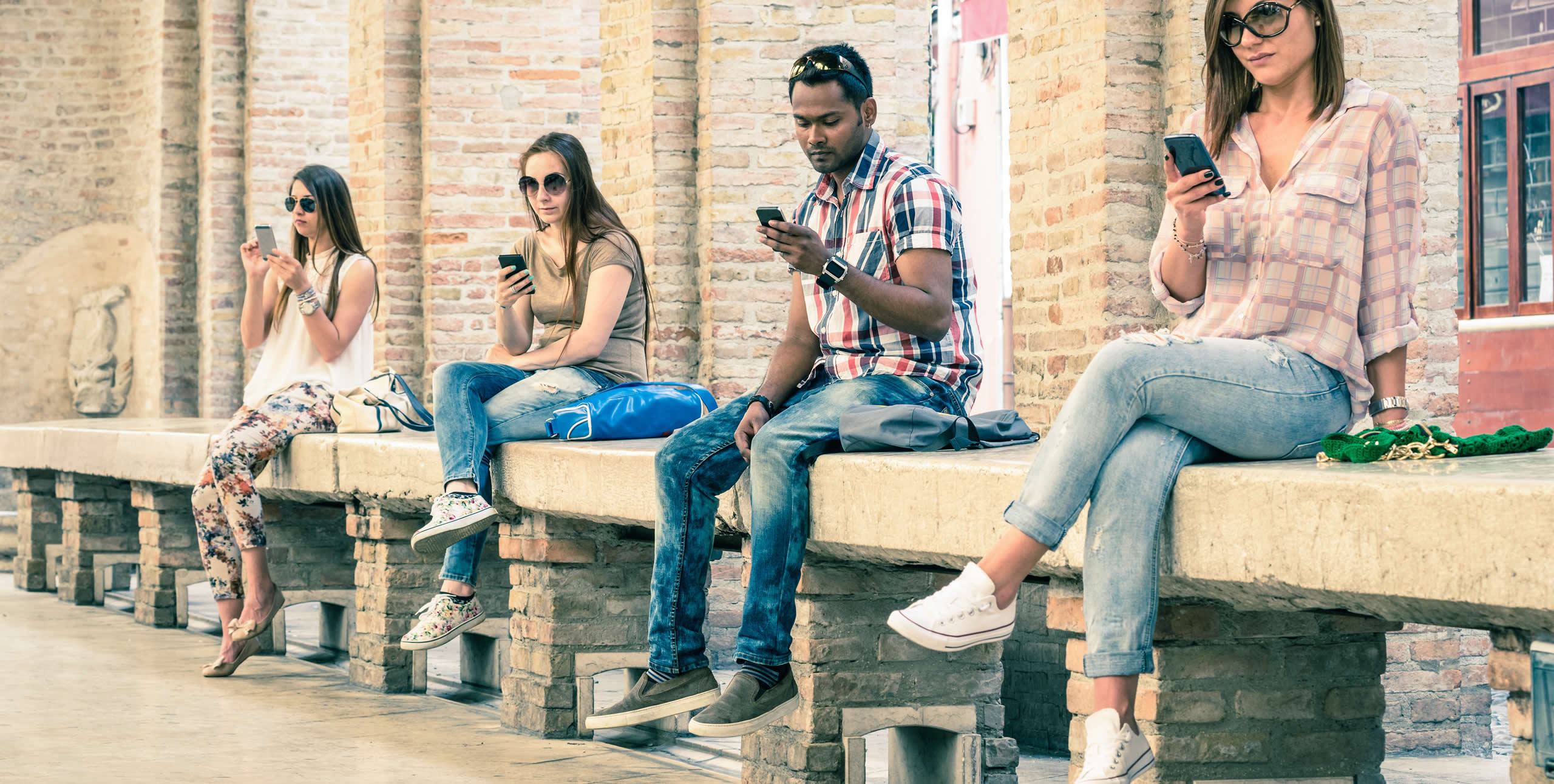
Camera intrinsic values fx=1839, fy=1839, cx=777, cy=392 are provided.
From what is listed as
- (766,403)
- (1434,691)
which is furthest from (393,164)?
(766,403)

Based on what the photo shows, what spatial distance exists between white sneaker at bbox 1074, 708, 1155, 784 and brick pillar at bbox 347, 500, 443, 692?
3890 mm

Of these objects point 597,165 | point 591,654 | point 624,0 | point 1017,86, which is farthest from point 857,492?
point 597,165

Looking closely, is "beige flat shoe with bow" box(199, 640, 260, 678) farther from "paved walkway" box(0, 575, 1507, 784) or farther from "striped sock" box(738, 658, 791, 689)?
"striped sock" box(738, 658, 791, 689)

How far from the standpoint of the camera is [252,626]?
6.55 m

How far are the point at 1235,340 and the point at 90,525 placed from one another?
777cm

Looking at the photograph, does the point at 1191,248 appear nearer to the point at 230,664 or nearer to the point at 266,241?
the point at 266,241

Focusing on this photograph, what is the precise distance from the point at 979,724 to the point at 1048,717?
2.24m

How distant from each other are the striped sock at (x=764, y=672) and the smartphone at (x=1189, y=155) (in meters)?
1.43

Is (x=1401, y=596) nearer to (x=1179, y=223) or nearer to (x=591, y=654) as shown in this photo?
(x=1179, y=223)

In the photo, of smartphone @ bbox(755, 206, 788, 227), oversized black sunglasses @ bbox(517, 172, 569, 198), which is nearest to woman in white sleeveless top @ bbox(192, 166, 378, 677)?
oversized black sunglasses @ bbox(517, 172, 569, 198)

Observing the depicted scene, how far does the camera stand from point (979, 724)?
4660mm

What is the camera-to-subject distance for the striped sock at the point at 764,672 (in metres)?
3.97

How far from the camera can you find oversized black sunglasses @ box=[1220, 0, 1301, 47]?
3383 millimetres

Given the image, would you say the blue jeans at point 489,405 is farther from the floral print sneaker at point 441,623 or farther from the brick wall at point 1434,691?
the brick wall at point 1434,691
